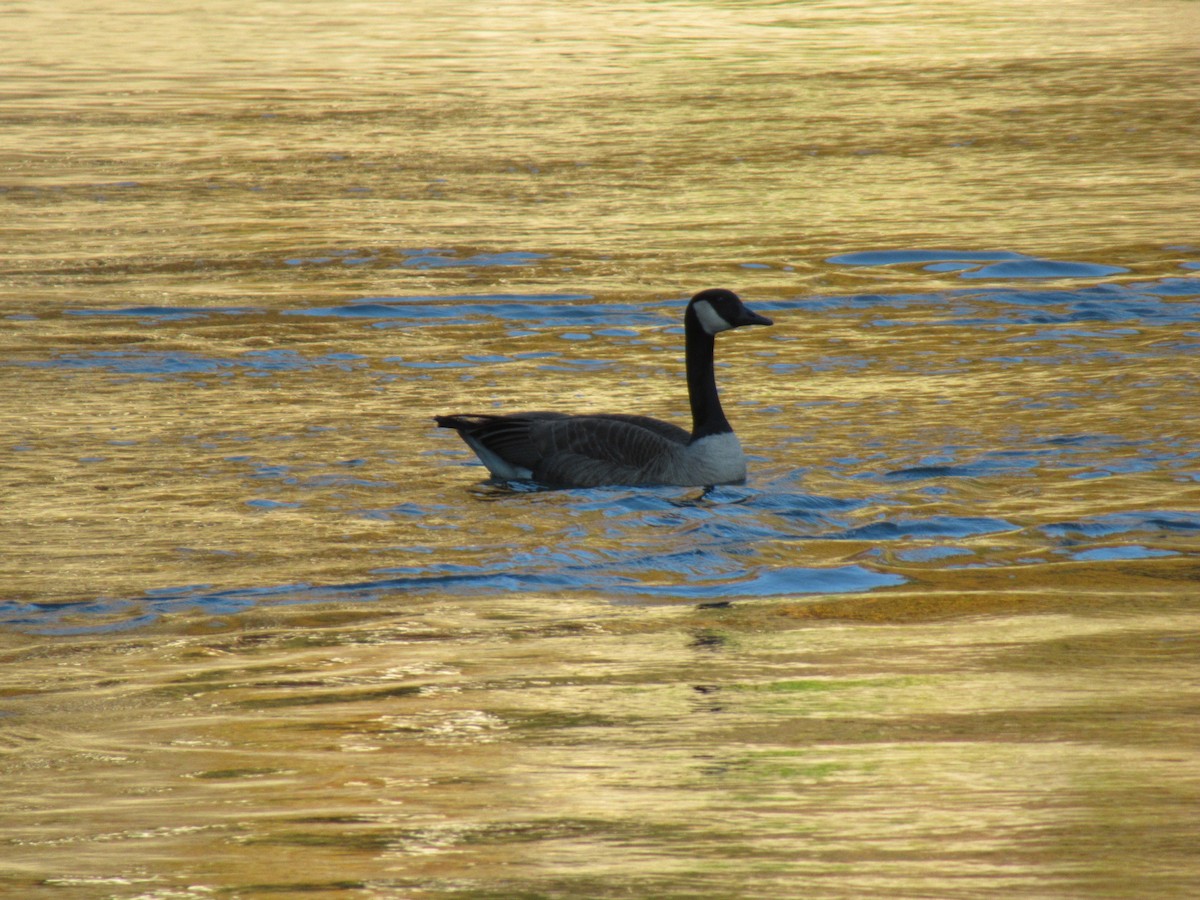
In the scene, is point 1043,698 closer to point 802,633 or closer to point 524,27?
point 802,633

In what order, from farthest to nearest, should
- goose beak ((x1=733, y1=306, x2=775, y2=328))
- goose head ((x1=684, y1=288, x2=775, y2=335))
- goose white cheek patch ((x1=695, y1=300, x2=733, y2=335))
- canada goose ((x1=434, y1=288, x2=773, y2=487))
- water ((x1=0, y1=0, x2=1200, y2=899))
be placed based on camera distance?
goose white cheek patch ((x1=695, y1=300, x2=733, y2=335)) < goose head ((x1=684, y1=288, x2=775, y2=335)) < goose beak ((x1=733, y1=306, x2=775, y2=328)) < canada goose ((x1=434, y1=288, x2=773, y2=487)) < water ((x1=0, y1=0, x2=1200, y2=899))

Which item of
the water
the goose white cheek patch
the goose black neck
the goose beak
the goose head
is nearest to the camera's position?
the water

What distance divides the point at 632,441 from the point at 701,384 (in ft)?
2.27

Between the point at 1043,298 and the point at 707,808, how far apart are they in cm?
1248

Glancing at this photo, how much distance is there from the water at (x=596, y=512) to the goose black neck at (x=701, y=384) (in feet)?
1.55

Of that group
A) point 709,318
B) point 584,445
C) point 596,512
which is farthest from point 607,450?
A: point 709,318

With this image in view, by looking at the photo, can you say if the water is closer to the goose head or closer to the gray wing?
the gray wing

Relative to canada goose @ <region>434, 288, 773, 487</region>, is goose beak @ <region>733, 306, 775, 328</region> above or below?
above

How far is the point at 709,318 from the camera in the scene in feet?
39.9

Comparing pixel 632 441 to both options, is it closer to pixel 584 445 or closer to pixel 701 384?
pixel 584 445

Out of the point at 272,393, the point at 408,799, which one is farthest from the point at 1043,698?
the point at 272,393

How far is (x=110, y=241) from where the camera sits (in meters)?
20.1

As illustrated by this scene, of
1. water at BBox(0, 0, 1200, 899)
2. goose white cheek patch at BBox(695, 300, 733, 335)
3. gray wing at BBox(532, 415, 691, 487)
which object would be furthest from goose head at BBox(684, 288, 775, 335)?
water at BBox(0, 0, 1200, 899)

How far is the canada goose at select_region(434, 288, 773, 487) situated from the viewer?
11.4m
